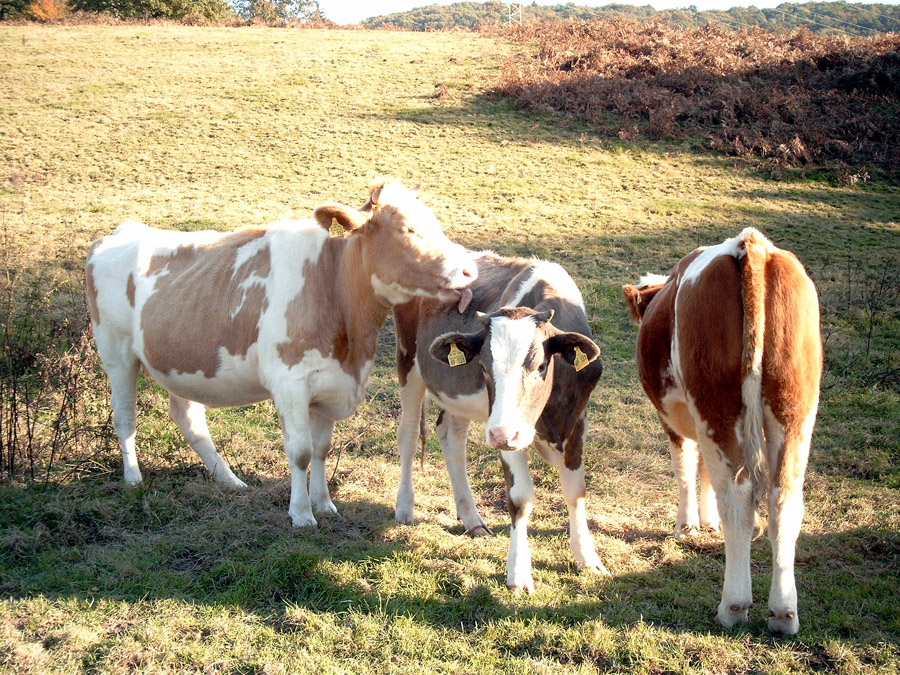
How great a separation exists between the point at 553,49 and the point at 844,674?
2376 cm

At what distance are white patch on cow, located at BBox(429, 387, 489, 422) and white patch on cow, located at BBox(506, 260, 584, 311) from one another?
0.74m

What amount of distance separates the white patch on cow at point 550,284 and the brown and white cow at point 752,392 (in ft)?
3.91

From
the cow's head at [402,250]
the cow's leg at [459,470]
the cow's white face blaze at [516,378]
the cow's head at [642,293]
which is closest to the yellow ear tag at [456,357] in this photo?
the cow's white face blaze at [516,378]

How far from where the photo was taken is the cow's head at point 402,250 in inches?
222

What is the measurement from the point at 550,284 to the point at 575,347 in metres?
0.93

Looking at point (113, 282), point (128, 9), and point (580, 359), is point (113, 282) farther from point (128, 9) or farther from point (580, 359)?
point (128, 9)

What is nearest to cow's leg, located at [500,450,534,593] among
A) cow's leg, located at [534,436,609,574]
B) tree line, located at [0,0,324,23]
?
cow's leg, located at [534,436,609,574]

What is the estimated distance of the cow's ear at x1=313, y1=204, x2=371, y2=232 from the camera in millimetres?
5699

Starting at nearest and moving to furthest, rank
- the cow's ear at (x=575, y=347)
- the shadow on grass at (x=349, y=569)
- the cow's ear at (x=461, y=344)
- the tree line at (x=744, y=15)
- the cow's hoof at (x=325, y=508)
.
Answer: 1. the shadow on grass at (x=349, y=569)
2. the cow's ear at (x=575, y=347)
3. the cow's ear at (x=461, y=344)
4. the cow's hoof at (x=325, y=508)
5. the tree line at (x=744, y=15)

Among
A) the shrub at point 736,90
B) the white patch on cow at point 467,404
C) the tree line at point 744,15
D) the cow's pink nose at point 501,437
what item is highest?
the tree line at point 744,15

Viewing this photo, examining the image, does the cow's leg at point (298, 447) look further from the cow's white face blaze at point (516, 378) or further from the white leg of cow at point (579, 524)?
the white leg of cow at point (579, 524)

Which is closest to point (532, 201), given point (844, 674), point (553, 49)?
point (553, 49)

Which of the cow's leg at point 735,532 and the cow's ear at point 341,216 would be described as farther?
the cow's ear at point 341,216

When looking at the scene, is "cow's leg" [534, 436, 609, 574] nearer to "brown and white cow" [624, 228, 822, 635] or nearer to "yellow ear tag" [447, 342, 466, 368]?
"yellow ear tag" [447, 342, 466, 368]
